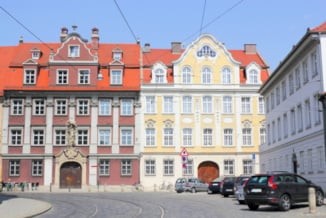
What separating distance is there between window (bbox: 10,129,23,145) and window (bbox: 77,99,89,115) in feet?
21.9

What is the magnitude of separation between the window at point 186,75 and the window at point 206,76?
1.57m

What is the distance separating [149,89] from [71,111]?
8.86 m

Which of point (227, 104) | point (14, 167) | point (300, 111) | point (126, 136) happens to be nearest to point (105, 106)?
point (126, 136)

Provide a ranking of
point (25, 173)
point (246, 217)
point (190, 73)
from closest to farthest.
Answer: point (246, 217) → point (25, 173) → point (190, 73)

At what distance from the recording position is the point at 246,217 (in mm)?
17297

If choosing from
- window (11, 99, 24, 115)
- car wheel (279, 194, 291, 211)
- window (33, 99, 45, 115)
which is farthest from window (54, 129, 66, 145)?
car wheel (279, 194, 291, 211)

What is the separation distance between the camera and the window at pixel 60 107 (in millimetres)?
55000

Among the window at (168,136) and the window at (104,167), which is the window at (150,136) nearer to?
the window at (168,136)

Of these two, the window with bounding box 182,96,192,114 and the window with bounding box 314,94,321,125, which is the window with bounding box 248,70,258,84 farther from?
the window with bounding box 314,94,321,125

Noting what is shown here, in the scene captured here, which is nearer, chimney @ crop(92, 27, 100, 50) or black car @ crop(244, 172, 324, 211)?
black car @ crop(244, 172, 324, 211)

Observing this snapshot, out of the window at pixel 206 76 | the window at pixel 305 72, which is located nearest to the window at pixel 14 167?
the window at pixel 206 76

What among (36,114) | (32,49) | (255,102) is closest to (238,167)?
(255,102)

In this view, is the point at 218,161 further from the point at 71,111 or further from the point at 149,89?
the point at 71,111

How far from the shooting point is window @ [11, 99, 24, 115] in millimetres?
54625
